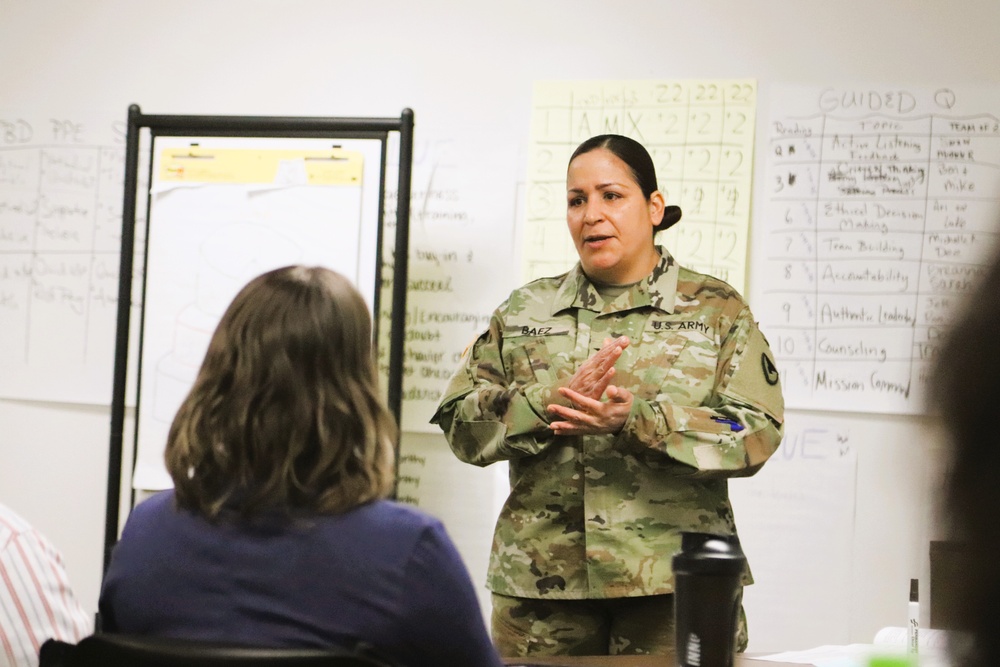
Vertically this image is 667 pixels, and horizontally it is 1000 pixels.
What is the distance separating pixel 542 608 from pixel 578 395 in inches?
17.3

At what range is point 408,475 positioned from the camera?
3203 mm

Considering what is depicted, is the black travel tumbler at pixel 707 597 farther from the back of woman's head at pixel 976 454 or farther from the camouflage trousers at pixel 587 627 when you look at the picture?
the camouflage trousers at pixel 587 627

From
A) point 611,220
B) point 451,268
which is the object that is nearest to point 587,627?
point 611,220

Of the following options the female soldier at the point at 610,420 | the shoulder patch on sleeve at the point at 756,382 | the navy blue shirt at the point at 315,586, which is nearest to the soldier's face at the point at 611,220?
the female soldier at the point at 610,420

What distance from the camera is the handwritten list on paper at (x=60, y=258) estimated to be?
3436 millimetres

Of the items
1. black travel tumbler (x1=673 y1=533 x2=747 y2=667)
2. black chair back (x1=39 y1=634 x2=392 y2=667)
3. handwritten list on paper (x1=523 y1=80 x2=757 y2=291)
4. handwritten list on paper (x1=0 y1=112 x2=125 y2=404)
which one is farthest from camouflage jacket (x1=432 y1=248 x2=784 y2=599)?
handwritten list on paper (x1=0 y1=112 x2=125 y2=404)

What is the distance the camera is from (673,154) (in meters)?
3.11

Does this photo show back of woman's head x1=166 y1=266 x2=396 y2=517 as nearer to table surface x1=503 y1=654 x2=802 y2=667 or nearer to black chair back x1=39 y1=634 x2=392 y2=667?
black chair back x1=39 y1=634 x2=392 y2=667

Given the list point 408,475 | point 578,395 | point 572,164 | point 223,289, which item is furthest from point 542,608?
point 223,289

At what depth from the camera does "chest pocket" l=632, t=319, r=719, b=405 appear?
210 cm

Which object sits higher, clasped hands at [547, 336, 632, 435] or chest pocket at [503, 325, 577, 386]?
chest pocket at [503, 325, 577, 386]

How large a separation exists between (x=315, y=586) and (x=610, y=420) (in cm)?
98

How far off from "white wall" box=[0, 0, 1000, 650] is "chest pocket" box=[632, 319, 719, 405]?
0.93 meters

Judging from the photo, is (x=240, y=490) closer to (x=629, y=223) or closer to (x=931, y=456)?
(x=931, y=456)
